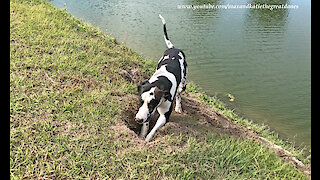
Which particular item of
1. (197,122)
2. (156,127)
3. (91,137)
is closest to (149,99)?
(156,127)

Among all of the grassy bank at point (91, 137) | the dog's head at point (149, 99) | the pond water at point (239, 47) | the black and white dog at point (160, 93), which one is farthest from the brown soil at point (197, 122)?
the pond water at point (239, 47)

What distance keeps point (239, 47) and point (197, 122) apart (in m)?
6.81

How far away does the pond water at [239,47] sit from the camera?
21.7 ft

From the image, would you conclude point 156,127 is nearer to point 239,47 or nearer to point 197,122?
point 197,122

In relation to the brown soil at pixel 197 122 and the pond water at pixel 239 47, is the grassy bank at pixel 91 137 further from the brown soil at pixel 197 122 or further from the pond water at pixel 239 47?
the pond water at pixel 239 47

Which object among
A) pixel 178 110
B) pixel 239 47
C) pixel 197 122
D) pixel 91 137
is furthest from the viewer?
pixel 239 47

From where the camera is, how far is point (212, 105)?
6059 millimetres

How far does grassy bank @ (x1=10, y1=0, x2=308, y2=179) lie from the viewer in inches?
100

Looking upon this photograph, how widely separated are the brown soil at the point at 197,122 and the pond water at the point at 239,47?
1327 millimetres

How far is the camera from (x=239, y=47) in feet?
32.4

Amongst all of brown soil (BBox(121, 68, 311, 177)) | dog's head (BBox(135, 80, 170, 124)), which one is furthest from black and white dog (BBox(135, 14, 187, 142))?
brown soil (BBox(121, 68, 311, 177))

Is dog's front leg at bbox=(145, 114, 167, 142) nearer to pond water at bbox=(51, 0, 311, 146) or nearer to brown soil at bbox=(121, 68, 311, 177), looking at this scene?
brown soil at bbox=(121, 68, 311, 177)

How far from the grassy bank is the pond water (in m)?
3.29

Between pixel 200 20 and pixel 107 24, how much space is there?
539 cm
